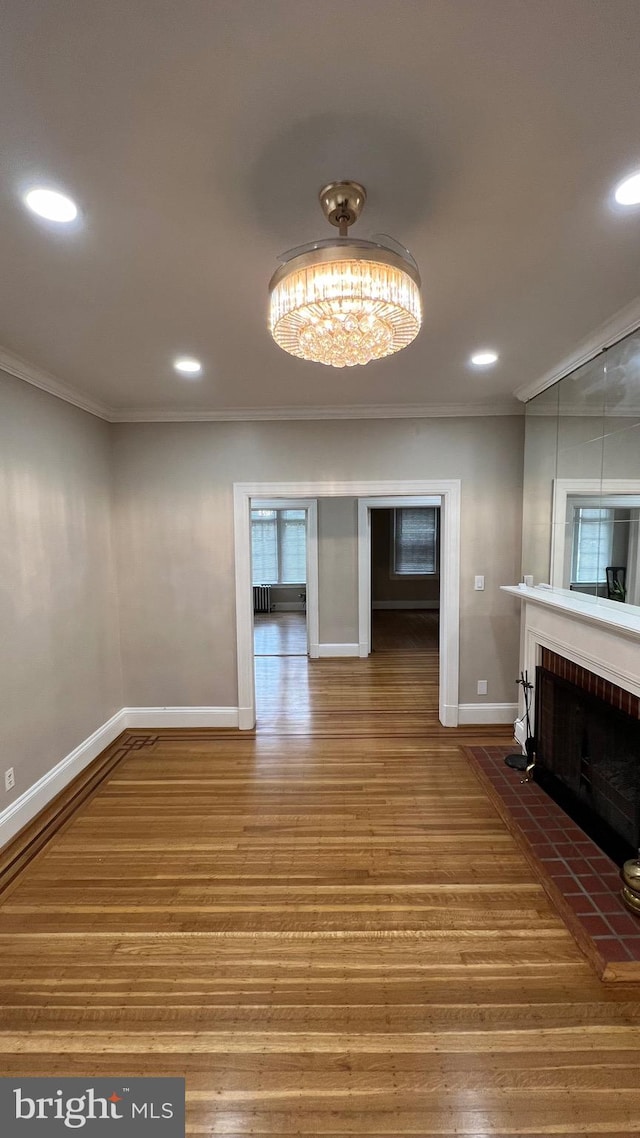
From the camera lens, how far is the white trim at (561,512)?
2625 millimetres

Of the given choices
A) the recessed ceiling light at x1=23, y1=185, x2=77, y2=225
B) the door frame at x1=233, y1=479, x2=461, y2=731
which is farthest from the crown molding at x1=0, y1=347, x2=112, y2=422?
the recessed ceiling light at x1=23, y1=185, x2=77, y2=225

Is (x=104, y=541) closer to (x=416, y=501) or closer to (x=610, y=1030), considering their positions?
(x=416, y=501)

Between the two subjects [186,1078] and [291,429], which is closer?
[186,1078]

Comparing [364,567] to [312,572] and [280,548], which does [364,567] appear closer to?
[312,572]

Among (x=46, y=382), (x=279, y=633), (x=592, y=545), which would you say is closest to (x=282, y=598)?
(x=279, y=633)

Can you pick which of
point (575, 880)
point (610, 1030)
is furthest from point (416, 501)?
point (610, 1030)

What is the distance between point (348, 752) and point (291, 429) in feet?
8.72

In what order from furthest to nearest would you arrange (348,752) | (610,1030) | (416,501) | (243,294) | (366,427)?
(416,501) → (366,427) → (348,752) → (243,294) → (610,1030)

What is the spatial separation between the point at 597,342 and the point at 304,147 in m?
1.97

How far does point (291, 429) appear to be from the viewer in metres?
3.90

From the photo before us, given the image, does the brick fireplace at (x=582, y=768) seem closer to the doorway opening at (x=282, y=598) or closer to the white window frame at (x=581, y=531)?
the white window frame at (x=581, y=531)

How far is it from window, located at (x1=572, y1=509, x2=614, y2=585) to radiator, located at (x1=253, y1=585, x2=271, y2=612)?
7.14 meters

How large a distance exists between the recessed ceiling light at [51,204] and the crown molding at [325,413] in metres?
2.31

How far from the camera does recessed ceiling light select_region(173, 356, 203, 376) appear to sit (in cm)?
273
